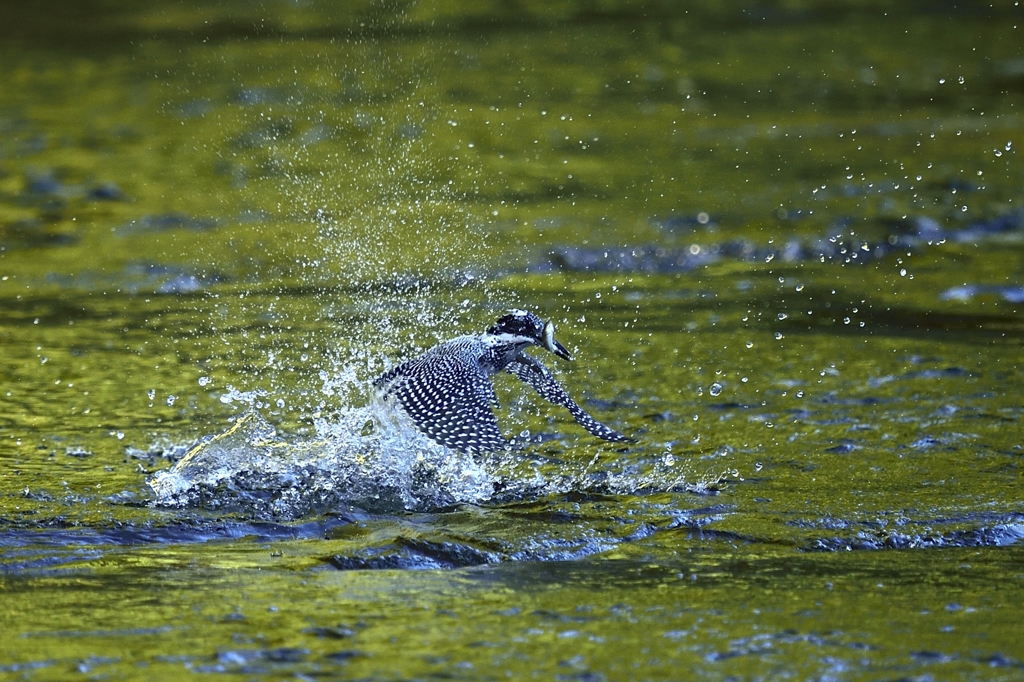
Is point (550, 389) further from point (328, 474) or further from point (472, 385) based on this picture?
point (328, 474)

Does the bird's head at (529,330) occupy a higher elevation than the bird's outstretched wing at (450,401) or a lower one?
higher

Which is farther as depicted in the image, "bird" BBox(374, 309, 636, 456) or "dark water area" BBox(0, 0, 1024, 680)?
"bird" BBox(374, 309, 636, 456)

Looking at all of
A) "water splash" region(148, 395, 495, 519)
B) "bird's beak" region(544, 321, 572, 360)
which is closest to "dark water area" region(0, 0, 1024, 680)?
"water splash" region(148, 395, 495, 519)

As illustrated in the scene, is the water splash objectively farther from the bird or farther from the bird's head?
the bird's head

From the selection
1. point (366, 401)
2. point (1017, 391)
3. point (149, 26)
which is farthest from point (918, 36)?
point (366, 401)

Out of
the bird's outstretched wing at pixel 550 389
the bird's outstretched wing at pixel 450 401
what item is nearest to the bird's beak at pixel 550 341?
the bird's outstretched wing at pixel 550 389

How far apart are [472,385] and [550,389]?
0.54 m

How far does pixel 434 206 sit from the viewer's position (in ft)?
34.2

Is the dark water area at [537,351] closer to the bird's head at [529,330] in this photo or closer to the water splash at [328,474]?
the water splash at [328,474]

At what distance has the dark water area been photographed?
453cm

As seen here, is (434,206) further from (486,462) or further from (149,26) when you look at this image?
(149,26)

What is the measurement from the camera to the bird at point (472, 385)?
5.72m

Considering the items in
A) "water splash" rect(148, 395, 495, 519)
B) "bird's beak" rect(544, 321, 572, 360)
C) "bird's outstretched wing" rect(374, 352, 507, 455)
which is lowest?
"water splash" rect(148, 395, 495, 519)

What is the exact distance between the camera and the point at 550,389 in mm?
6324
